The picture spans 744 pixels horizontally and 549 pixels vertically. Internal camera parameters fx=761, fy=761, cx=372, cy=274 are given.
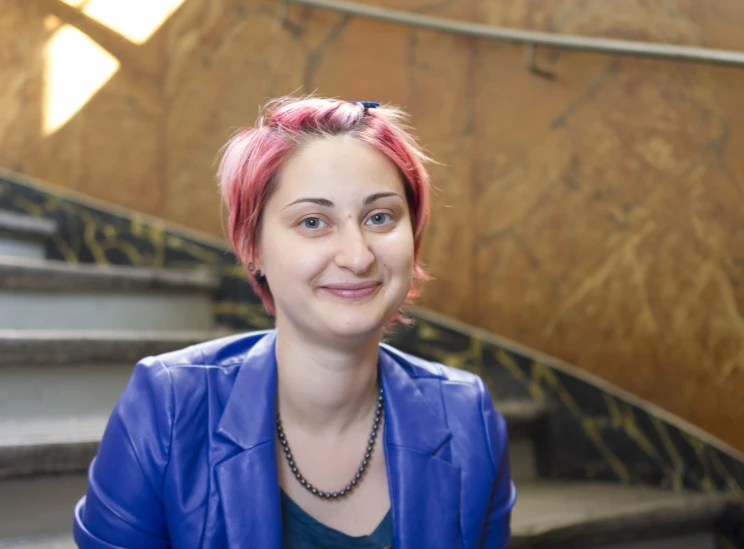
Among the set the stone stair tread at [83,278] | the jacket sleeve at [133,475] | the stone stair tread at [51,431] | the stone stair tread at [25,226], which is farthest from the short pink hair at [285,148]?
the stone stair tread at [25,226]

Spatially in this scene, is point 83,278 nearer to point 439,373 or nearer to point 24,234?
point 24,234

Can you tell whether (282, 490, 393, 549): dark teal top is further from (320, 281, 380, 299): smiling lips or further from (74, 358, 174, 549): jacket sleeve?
(320, 281, 380, 299): smiling lips

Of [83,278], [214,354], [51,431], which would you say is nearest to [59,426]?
[51,431]

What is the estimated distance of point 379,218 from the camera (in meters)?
0.99

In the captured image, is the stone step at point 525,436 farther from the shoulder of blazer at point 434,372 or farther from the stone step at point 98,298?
the stone step at point 98,298

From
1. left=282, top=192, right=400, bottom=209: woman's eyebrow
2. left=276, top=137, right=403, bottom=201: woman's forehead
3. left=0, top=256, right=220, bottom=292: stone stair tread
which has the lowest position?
left=0, top=256, right=220, bottom=292: stone stair tread

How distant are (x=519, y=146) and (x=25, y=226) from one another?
1.48 meters

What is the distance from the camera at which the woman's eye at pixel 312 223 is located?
0.97 m

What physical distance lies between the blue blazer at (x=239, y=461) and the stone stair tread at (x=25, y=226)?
4.50 feet

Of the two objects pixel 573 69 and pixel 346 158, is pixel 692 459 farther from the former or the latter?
pixel 346 158

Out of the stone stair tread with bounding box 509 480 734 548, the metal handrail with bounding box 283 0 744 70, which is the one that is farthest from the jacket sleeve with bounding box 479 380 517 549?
the metal handrail with bounding box 283 0 744 70

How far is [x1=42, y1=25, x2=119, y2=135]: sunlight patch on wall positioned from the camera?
249 cm

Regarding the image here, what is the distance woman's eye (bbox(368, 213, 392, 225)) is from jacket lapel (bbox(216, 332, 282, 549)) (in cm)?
27

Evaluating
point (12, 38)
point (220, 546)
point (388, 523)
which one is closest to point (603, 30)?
point (388, 523)
